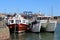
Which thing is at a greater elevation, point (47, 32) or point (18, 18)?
point (18, 18)

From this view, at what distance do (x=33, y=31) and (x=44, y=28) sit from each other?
3.22 metres

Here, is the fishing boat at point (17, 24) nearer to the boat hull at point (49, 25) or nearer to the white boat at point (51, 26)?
A: the boat hull at point (49, 25)

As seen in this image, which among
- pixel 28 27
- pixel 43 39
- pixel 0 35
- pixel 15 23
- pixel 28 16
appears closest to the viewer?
pixel 0 35

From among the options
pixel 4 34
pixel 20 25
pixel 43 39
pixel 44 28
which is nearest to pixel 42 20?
pixel 44 28

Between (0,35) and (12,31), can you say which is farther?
(12,31)

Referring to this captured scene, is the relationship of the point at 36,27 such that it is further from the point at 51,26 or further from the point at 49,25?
the point at 51,26

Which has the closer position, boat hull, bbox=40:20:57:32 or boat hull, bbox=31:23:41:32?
boat hull, bbox=31:23:41:32

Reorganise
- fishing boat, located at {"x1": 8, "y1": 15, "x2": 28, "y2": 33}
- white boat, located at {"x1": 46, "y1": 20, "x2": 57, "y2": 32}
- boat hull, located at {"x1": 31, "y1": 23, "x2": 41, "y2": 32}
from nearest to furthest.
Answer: fishing boat, located at {"x1": 8, "y1": 15, "x2": 28, "y2": 33}, boat hull, located at {"x1": 31, "y1": 23, "x2": 41, "y2": 32}, white boat, located at {"x1": 46, "y1": 20, "x2": 57, "y2": 32}

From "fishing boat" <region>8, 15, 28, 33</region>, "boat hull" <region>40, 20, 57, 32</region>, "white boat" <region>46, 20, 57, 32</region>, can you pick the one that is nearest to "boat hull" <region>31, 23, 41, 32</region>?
"boat hull" <region>40, 20, 57, 32</region>

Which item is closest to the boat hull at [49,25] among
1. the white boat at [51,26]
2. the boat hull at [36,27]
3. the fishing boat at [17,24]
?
the white boat at [51,26]

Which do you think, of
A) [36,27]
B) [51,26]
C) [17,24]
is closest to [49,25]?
[51,26]

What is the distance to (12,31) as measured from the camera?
185ft

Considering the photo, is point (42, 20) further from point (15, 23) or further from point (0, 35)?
point (0, 35)

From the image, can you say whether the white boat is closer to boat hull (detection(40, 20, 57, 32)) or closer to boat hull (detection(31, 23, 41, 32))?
boat hull (detection(40, 20, 57, 32))
